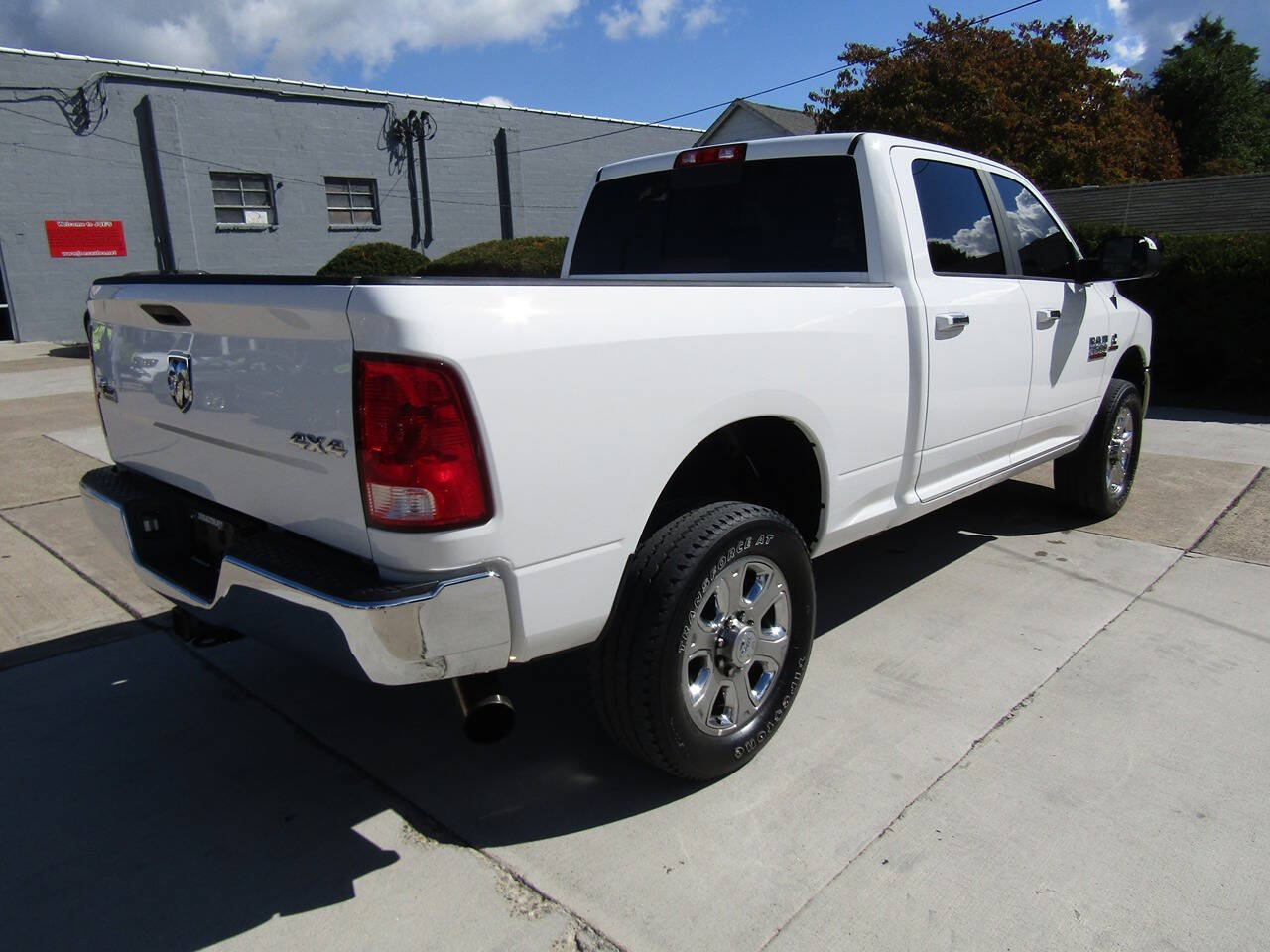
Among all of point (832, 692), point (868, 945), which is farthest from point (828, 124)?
point (868, 945)

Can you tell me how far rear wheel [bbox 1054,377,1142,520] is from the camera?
5.13m

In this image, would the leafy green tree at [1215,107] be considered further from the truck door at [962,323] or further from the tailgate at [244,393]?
the tailgate at [244,393]

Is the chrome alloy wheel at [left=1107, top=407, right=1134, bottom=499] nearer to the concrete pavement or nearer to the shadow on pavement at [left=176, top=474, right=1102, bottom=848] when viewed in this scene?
the concrete pavement

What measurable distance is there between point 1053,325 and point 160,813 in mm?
4079

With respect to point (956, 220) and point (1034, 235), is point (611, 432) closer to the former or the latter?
point (956, 220)

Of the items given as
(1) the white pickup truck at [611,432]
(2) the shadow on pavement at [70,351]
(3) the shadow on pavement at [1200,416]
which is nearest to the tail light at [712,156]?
(1) the white pickup truck at [611,432]

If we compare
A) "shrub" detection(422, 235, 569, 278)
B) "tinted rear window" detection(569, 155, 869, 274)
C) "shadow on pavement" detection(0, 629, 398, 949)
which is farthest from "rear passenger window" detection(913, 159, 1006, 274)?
"shrub" detection(422, 235, 569, 278)

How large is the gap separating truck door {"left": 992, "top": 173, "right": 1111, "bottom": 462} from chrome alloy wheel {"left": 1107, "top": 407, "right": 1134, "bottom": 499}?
483 millimetres

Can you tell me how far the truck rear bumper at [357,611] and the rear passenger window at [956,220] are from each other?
2401mm

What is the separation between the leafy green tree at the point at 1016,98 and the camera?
58.0 feet

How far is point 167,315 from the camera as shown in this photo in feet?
8.68

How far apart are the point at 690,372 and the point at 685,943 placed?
142 cm

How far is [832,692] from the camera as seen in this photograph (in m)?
3.42

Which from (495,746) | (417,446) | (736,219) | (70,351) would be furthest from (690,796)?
(70,351)
